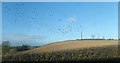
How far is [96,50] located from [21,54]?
222 inches

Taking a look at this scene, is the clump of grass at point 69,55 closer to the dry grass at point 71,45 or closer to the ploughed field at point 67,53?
the ploughed field at point 67,53

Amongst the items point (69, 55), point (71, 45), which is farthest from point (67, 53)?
point (71, 45)

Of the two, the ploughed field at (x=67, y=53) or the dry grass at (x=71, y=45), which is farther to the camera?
the dry grass at (x=71, y=45)

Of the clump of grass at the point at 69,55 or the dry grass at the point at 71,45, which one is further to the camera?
the dry grass at the point at 71,45

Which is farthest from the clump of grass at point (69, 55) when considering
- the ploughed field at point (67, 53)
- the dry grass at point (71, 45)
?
the dry grass at point (71, 45)

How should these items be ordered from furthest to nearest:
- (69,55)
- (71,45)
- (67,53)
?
(71,45)
(67,53)
(69,55)

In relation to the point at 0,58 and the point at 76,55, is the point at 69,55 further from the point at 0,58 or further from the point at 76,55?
the point at 0,58

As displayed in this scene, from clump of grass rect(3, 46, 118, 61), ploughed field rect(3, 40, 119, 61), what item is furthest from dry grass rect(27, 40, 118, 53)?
clump of grass rect(3, 46, 118, 61)

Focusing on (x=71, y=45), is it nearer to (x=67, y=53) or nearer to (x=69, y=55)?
(x=67, y=53)

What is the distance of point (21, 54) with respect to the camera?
20484 millimetres

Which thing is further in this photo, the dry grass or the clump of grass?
the dry grass

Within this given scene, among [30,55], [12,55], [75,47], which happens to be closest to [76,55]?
[75,47]

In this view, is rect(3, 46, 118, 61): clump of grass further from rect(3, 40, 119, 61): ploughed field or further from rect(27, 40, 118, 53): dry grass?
rect(27, 40, 118, 53): dry grass

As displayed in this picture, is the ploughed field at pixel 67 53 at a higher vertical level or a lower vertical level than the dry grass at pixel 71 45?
lower
